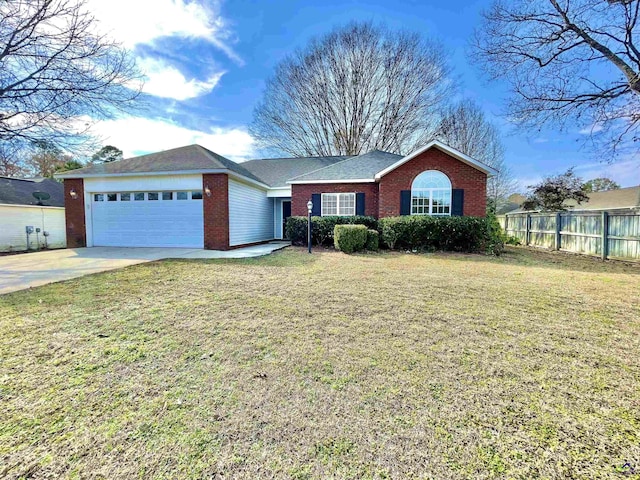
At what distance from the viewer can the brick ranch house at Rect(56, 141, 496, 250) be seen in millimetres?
11539

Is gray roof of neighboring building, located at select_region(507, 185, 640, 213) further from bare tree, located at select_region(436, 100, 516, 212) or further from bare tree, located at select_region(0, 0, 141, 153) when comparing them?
bare tree, located at select_region(0, 0, 141, 153)

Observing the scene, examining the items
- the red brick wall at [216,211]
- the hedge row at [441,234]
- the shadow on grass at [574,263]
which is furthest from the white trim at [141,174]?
the shadow on grass at [574,263]

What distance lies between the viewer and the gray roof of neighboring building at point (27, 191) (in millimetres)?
14828

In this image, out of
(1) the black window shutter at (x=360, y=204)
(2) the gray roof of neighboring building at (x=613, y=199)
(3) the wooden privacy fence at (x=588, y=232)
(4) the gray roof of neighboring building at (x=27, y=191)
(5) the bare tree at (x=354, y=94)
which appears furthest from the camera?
(5) the bare tree at (x=354, y=94)

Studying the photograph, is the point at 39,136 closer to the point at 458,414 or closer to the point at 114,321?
the point at 114,321

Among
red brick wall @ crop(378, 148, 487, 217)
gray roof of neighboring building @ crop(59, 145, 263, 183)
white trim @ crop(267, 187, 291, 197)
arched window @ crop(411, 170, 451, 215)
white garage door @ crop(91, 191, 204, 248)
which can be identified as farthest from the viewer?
white trim @ crop(267, 187, 291, 197)

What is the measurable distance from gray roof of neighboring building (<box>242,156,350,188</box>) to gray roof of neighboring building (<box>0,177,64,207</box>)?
11.5 m

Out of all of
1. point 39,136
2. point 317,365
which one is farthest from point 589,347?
point 39,136

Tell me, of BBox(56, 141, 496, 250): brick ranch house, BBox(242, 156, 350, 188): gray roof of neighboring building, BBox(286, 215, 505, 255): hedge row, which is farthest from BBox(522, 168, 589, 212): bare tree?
BBox(242, 156, 350, 188): gray roof of neighboring building

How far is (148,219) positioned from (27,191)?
10.5m

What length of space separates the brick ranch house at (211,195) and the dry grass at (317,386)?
6985 mm

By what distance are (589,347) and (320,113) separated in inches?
996

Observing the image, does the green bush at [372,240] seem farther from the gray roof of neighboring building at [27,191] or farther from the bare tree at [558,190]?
the gray roof of neighboring building at [27,191]

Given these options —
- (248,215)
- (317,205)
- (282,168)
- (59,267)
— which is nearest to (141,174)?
(248,215)
